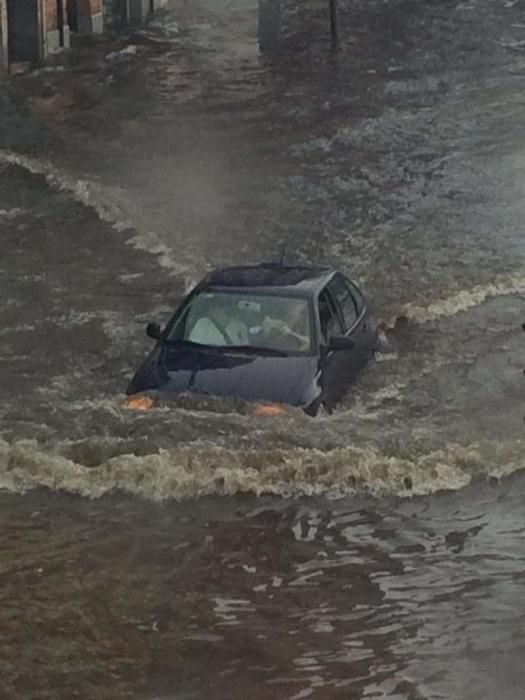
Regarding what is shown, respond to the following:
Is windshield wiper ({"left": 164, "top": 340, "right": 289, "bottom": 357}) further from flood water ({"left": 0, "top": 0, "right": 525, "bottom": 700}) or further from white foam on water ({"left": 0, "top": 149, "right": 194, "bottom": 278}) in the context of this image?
white foam on water ({"left": 0, "top": 149, "right": 194, "bottom": 278})

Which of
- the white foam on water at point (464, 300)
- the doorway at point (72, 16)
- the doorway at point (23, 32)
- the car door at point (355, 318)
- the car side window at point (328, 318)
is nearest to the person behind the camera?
the car side window at point (328, 318)

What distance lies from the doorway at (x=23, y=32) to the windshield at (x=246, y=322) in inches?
901

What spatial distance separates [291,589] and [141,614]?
40.0 inches

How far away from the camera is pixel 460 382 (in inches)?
584

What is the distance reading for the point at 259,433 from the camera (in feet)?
38.6

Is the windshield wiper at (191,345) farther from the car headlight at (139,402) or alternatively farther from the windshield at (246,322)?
the car headlight at (139,402)

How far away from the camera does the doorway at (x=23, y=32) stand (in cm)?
3431

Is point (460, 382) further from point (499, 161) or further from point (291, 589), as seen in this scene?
point (499, 161)

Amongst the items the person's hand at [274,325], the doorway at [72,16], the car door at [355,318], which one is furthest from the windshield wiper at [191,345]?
the doorway at [72,16]

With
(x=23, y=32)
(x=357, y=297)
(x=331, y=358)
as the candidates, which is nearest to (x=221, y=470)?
(x=331, y=358)

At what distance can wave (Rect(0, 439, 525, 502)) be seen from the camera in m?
11.3

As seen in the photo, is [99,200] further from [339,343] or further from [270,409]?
[270,409]

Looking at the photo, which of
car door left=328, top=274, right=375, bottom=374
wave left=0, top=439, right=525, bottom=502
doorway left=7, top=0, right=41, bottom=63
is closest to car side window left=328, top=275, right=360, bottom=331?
car door left=328, top=274, right=375, bottom=374

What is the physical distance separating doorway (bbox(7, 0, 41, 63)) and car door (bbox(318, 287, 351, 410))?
2276 cm
